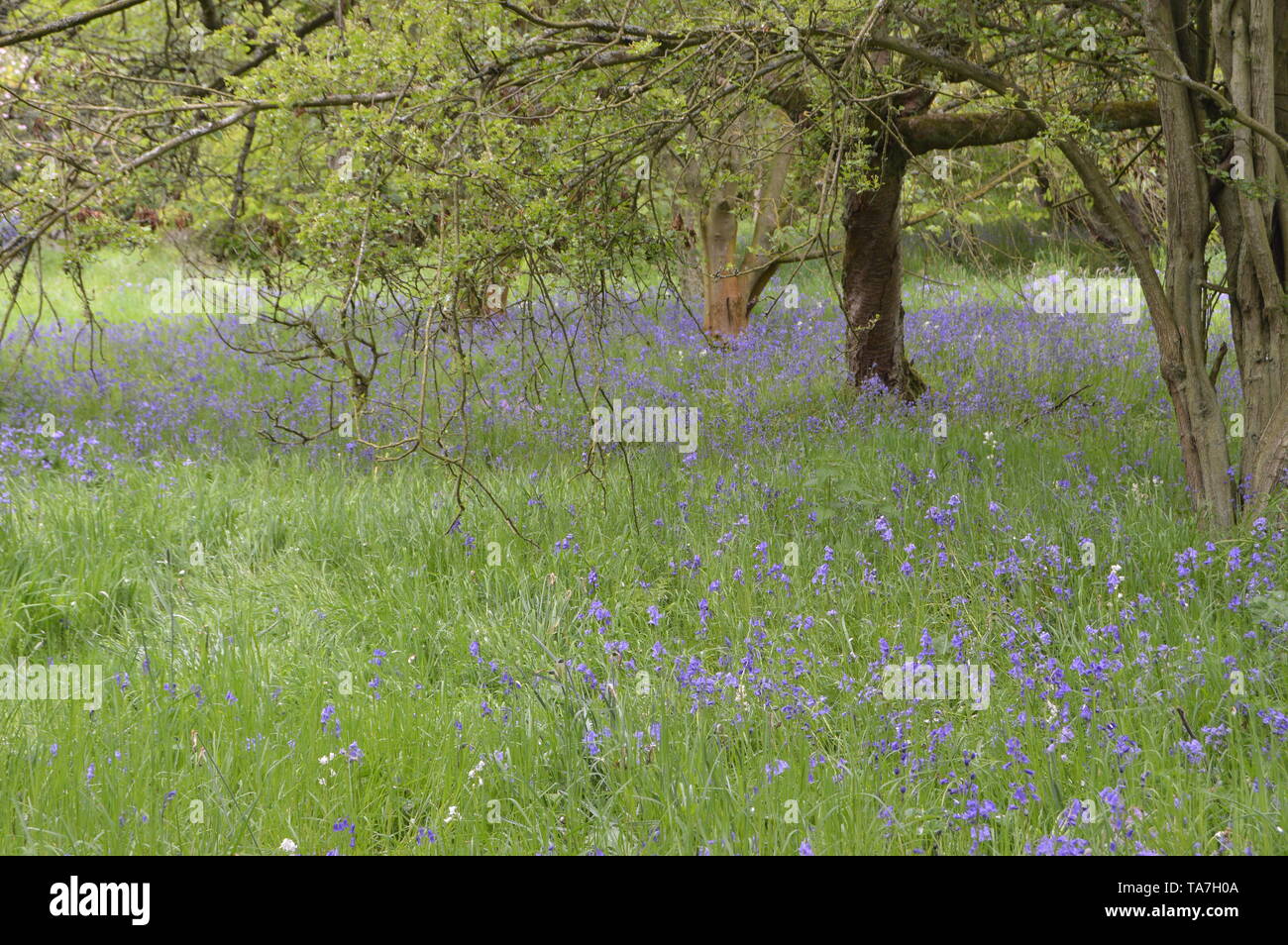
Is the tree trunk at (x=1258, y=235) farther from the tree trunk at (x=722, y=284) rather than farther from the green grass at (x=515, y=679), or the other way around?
the tree trunk at (x=722, y=284)

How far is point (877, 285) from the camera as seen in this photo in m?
8.09

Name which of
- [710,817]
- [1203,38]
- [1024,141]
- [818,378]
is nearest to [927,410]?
[818,378]

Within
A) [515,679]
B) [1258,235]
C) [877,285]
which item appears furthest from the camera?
[877,285]

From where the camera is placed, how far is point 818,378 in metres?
8.94

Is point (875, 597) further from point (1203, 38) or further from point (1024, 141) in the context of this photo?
point (1024, 141)

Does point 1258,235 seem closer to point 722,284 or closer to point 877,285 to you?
point 877,285

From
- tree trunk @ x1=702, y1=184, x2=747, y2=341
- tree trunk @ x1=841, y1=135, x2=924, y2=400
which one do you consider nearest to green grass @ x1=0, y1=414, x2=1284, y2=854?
tree trunk @ x1=841, y1=135, x2=924, y2=400

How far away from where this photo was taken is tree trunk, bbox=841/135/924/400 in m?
7.97

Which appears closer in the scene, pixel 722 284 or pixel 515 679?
pixel 515 679

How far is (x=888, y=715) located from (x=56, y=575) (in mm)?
3988

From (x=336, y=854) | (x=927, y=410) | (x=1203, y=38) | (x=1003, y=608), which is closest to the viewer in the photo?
(x=336, y=854)

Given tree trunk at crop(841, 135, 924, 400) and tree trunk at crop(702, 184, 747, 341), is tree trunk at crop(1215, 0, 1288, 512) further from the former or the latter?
tree trunk at crop(702, 184, 747, 341)

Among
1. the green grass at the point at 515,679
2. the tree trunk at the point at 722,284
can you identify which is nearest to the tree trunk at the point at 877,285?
the green grass at the point at 515,679

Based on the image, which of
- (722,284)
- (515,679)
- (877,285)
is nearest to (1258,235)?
(877,285)
